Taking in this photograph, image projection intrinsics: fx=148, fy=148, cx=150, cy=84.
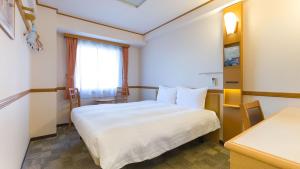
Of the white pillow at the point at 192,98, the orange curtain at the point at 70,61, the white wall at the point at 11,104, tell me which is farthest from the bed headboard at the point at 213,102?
the orange curtain at the point at 70,61

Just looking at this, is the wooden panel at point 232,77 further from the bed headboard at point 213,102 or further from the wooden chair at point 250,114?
the wooden chair at point 250,114

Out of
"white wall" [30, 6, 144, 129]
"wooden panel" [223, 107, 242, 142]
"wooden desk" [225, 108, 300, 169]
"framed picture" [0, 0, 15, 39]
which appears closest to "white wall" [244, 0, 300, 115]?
"wooden panel" [223, 107, 242, 142]

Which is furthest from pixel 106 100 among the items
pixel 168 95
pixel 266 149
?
pixel 266 149

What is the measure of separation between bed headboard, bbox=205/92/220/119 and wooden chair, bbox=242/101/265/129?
44.3 inches

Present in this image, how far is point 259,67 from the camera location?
2.15 metres

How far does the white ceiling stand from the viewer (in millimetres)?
2707

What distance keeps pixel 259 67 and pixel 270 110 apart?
2.04 feet

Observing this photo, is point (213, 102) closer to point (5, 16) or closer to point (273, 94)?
point (273, 94)

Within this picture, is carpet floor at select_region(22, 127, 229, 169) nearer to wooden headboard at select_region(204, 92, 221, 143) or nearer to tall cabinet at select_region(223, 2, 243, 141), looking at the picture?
wooden headboard at select_region(204, 92, 221, 143)

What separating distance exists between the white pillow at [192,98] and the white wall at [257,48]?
0.26 m

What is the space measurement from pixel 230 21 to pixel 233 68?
2.41 feet

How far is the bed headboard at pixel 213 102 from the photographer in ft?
8.64

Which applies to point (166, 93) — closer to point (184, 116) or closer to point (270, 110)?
point (184, 116)

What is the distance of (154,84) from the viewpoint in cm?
424
